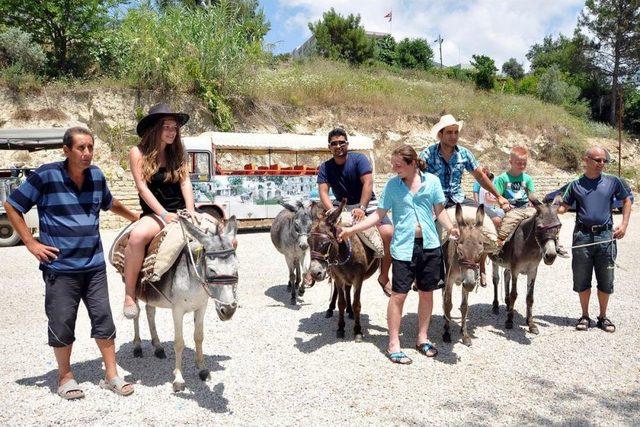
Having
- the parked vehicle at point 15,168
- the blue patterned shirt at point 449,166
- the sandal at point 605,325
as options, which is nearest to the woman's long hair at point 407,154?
the blue patterned shirt at point 449,166

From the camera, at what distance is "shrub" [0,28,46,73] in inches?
802

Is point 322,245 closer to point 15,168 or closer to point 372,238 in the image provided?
point 372,238

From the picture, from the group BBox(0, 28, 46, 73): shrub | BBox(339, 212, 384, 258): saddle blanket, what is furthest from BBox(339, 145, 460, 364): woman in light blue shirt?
BBox(0, 28, 46, 73): shrub

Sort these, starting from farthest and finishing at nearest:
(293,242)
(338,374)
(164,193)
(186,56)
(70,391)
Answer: (186,56), (293,242), (338,374), (164,193), (70,391)

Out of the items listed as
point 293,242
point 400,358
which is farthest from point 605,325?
point 293,242

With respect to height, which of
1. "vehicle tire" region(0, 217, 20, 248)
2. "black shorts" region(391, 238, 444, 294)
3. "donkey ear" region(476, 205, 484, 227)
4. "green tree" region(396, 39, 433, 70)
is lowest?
"vehicle tire" region(0, 217, 20, 248)

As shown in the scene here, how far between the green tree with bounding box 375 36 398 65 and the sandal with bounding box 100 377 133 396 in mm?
42926

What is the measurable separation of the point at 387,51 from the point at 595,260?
43545 millimetres

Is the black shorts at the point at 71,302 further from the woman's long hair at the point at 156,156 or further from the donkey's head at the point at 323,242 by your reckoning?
the donkey's head at the point at 323,242

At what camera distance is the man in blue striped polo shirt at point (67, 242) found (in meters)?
3.89

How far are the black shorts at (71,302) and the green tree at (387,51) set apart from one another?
140ft

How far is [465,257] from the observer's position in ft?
15.4

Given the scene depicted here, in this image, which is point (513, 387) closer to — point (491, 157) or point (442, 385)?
point (442, 385)

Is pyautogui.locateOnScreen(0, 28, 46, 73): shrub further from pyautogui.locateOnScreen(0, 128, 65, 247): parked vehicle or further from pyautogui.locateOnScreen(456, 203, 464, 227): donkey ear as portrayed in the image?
pyautogui.locateOnScreen(456, 203, 464, 227): donkey ear
